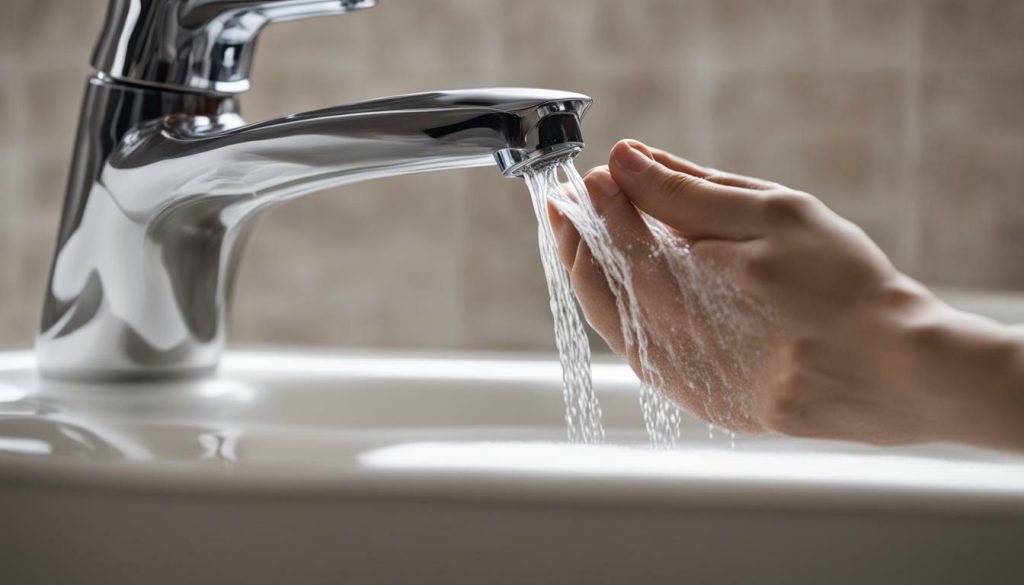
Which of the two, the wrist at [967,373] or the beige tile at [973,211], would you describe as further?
the beige tile at [973,211]

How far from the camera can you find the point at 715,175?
17.9 inches

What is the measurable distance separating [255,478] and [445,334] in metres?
0.84

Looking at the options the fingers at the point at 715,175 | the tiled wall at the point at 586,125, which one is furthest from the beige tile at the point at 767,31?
the fingers at the point at 715,175

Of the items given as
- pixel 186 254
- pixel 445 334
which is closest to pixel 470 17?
pixel 445 334

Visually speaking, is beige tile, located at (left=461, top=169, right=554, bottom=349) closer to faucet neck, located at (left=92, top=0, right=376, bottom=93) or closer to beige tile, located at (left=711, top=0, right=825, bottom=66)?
beige tile, located at (left=711, top=0, right=825, bottom=66)

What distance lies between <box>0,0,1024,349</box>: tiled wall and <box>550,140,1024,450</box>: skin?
2.19 feet

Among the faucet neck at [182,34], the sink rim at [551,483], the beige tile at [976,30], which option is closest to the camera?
the sink rim at [551,483]

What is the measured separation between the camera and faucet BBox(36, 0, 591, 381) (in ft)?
1.53

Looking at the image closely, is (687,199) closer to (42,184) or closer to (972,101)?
(972,101)

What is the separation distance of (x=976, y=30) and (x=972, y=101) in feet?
0.25

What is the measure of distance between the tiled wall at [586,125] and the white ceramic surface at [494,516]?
0.79 metres

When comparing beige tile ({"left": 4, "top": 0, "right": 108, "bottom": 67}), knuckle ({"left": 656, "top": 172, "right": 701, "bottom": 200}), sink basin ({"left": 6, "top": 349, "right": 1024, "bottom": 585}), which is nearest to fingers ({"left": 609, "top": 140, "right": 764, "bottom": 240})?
knuckle ({"left": 656, "top": 172, "right": 701, "bottom": 200})

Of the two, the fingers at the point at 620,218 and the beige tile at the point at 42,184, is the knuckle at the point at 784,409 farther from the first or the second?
the beige tile at the point at 42,184

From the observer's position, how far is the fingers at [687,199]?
41 cm
